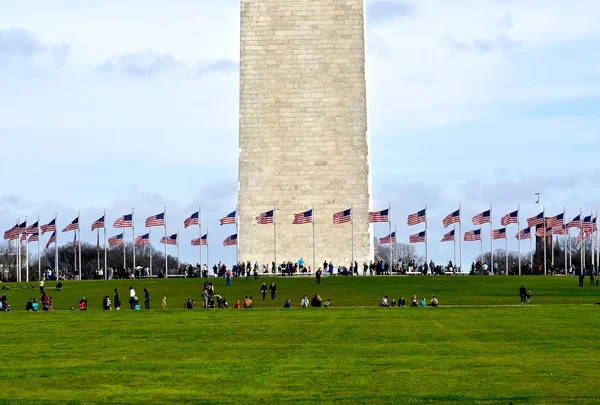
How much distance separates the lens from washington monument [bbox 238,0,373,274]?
7138 cm

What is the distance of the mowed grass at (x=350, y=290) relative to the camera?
48219 mm

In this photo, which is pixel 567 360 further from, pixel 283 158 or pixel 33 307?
pixel 283 158

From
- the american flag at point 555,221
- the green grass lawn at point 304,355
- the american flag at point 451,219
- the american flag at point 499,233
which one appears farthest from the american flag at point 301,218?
the green grass lawn at point 304,355

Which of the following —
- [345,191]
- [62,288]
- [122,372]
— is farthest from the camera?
[345,191]

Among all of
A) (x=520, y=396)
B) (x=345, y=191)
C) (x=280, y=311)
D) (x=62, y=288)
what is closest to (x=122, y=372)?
(x=520, y=396)

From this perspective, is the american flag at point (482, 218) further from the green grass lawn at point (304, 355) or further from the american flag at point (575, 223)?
the green grass lawn at point (304, 355)

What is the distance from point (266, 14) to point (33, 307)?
30514 mm

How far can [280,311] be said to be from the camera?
41.3 meters

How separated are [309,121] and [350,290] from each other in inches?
779

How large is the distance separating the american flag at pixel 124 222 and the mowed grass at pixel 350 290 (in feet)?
10.7

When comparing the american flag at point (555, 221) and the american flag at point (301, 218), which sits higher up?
the american flag at point (301, 218)

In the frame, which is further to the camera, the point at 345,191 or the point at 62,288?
the point at 345,191

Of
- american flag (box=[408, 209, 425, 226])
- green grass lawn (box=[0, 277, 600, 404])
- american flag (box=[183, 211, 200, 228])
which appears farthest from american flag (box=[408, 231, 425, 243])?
green grass lawn (box=[0, 277, 600, 404])

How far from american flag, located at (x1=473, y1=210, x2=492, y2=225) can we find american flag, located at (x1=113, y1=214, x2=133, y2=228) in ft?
55.1
